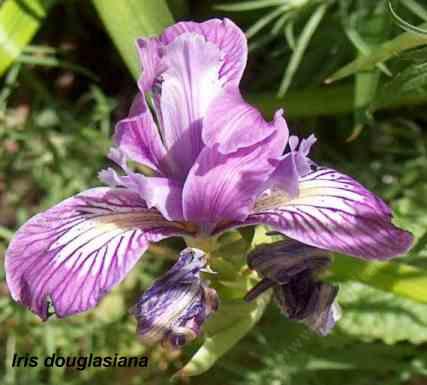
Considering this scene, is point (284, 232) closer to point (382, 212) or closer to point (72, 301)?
point (382, 212)

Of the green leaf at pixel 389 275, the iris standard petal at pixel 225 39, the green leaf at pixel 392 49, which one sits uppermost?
the iris standard petal at pixel 225 39

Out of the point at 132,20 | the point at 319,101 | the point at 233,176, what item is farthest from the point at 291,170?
the point at 319,101

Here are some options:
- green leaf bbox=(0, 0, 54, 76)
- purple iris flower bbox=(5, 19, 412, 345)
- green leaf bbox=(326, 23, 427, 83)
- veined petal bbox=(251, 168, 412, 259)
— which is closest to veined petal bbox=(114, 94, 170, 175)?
purple iris flower bbox=(5, 19, 412, 345)

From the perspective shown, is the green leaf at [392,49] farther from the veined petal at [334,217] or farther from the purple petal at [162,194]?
the purple petal at [162,194]

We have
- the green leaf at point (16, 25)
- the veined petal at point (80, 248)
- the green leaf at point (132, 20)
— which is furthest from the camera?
the green leaf at point (16, 25)

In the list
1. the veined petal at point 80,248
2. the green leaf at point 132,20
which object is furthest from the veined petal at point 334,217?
the green leaf at point 132,20

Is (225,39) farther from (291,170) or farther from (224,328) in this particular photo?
(224,328)
